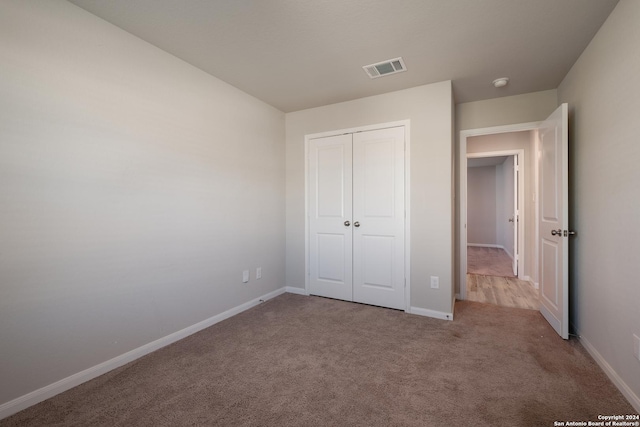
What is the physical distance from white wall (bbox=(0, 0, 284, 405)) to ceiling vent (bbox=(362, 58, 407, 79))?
149cm

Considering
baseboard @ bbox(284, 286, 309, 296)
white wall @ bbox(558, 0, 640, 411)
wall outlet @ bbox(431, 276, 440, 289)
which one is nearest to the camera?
white wall @ bbox(558, 0, 640, 411)

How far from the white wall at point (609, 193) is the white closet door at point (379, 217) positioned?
1.51m

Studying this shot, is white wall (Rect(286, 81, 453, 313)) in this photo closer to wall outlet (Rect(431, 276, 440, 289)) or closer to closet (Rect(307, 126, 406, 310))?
wall outlet (Rect(431, 276, 440, 289))

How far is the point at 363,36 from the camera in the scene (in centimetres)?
216

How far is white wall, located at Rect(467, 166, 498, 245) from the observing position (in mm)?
8320

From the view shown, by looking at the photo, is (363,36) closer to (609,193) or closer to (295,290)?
(609,193)

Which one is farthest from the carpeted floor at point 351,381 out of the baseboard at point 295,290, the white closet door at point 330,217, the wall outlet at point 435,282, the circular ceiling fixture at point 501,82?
the circular ceiling fixture at point 501,82

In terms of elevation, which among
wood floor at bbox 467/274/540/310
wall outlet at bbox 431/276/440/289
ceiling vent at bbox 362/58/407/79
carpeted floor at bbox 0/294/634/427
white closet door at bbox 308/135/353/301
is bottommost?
carpeted floor at bbox 0/294/634/427

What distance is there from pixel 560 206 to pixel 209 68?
3.40 metres

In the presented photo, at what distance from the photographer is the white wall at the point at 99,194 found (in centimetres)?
163

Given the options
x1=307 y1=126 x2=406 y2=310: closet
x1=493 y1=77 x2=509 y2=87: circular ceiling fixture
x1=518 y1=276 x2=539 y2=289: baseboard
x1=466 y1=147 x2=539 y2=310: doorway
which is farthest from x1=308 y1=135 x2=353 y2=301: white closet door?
x1=518 y1=276 x2=539 y2=289: baseboard

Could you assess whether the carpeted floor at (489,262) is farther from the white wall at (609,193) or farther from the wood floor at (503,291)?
the white wall at (609,193)

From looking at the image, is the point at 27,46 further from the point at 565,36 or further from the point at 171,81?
the point at 565,36

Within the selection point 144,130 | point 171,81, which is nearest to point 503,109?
point 171,81
